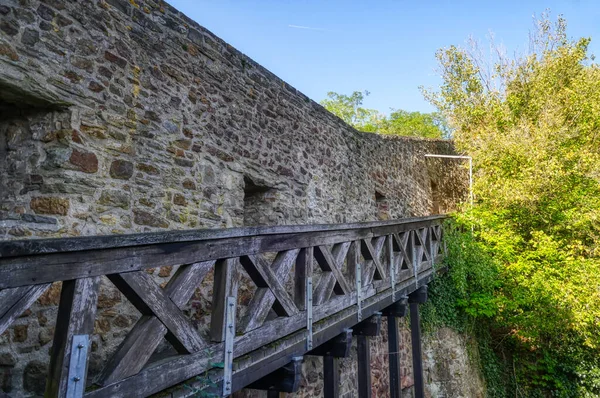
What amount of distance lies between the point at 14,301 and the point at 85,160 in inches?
81.2

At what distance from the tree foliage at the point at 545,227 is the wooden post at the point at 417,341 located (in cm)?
169

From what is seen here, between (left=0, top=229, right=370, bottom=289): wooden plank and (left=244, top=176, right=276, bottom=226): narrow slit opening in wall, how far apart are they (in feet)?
8.66

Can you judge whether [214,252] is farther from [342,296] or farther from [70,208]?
[342,296]

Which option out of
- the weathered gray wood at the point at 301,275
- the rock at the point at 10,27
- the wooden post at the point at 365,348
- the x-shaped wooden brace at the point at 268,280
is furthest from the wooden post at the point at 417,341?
the rock at the point at 10,27

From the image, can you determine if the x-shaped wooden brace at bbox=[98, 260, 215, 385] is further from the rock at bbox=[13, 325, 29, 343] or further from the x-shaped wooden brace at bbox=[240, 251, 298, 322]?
the rock at bbox=[13, 325, 29, 343]

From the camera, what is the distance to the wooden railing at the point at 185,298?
1.74 metres

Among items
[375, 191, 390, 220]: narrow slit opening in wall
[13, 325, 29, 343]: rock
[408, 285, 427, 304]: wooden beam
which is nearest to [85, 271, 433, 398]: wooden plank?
[13, 325, 29, 343]: rock

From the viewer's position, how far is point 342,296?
4.06m

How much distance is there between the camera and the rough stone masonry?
311 centimetres

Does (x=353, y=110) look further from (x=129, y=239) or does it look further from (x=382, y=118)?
(x=129, y=239)

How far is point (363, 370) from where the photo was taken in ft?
17.2

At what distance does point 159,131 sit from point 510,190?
7194 millimetres

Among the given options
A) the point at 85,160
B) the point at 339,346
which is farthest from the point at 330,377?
the point at 85,160

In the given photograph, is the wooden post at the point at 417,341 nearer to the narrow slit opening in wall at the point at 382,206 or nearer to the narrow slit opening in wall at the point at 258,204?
the narrow slit opening in wall at the point at 258,204
